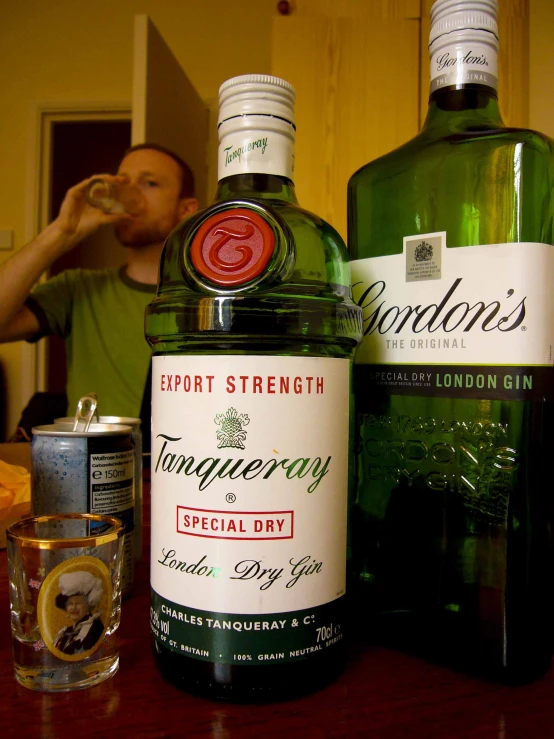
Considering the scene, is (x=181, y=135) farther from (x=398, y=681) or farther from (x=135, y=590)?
(x=398, y=681)

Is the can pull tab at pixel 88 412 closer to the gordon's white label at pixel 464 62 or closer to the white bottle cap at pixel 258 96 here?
the white bottle cap at pixel 258 96

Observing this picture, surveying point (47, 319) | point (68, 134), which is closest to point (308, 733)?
point (47, 319)

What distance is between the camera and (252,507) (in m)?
0.34

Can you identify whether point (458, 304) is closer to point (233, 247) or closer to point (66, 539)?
point (233, 247)

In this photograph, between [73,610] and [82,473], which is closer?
[73,610]

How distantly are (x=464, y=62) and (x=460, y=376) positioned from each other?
0.21m

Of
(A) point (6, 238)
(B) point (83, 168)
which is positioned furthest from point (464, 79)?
(B) point (83, 168)

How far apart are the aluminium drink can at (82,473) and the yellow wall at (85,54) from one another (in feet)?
8.41

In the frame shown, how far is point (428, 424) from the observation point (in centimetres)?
41

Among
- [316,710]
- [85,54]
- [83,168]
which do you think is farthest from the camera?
[83,168]

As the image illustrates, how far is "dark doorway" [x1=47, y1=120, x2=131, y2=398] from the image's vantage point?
369 cm

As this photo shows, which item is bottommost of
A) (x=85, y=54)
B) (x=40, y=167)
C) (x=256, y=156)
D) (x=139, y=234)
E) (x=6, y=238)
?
(x=256, y=156)

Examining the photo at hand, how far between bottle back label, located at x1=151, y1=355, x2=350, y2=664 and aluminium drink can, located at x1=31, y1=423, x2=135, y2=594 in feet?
0.41

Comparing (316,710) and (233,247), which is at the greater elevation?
(233,247)
